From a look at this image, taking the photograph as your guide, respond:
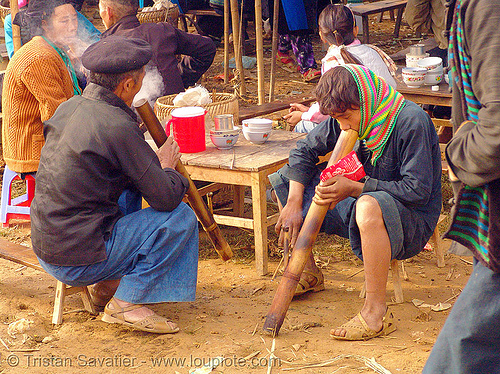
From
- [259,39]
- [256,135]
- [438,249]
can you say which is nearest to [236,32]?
[259,39]

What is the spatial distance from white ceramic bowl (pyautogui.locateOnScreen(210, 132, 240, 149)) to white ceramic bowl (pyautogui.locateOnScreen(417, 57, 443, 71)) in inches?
71.1

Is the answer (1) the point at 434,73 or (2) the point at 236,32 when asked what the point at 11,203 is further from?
(1) the point at 434,73

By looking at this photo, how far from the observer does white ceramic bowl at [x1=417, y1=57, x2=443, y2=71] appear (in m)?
4.67

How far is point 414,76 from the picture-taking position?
15.1 feet

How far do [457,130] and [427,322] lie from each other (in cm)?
162

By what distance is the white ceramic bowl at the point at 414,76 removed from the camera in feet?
15.1

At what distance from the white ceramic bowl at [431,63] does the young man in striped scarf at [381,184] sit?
6.15ft

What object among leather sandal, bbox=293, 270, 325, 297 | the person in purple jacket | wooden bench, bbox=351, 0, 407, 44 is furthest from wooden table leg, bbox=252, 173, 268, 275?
wooden bench, bbox=351, 0, 407, 44

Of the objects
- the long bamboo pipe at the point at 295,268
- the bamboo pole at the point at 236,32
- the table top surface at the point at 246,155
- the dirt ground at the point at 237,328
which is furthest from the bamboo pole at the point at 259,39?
the long bamboo pipe at the point at 295,268

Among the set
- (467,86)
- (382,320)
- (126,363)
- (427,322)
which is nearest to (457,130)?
(467,86)

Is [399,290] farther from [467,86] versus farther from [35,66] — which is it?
[35,66]

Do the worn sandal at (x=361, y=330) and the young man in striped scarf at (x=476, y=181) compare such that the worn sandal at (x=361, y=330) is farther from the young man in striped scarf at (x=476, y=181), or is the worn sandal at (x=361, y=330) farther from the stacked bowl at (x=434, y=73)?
the stacked bowl at (x=434, y=73)

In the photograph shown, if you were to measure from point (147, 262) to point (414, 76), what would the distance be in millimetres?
2746

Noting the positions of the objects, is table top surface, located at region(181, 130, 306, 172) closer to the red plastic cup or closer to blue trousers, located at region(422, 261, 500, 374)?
the red plastic cup
